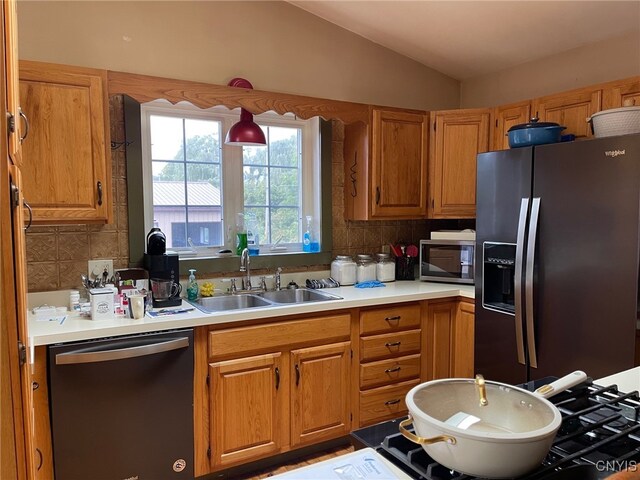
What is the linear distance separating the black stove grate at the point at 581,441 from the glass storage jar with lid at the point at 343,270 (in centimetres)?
209

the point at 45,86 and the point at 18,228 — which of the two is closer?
the point at 18,228

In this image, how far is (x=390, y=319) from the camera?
275 cm

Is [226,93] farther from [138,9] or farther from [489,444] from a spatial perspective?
[489,444]

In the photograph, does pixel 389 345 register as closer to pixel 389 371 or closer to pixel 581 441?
pixel 389 371

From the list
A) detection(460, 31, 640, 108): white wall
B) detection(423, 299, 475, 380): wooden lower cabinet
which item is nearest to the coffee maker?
detection(423, 299, 475, 380): wooden lower cabinet

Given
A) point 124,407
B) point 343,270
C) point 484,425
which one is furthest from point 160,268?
point 484,425

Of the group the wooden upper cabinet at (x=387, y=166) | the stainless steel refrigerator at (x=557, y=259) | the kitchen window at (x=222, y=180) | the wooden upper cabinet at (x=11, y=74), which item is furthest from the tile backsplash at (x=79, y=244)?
the stainless steel refrigerator at (x=557, y=259)

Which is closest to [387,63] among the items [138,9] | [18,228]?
[138,9]

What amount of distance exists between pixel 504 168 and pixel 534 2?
35.5 inches

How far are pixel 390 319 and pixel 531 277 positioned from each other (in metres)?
0.82

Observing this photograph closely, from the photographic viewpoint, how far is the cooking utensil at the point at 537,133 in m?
2.46

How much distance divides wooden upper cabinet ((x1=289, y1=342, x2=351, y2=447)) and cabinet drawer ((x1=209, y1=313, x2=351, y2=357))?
0.07 meters

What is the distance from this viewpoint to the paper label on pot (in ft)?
2.79

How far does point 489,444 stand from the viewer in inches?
26.9
